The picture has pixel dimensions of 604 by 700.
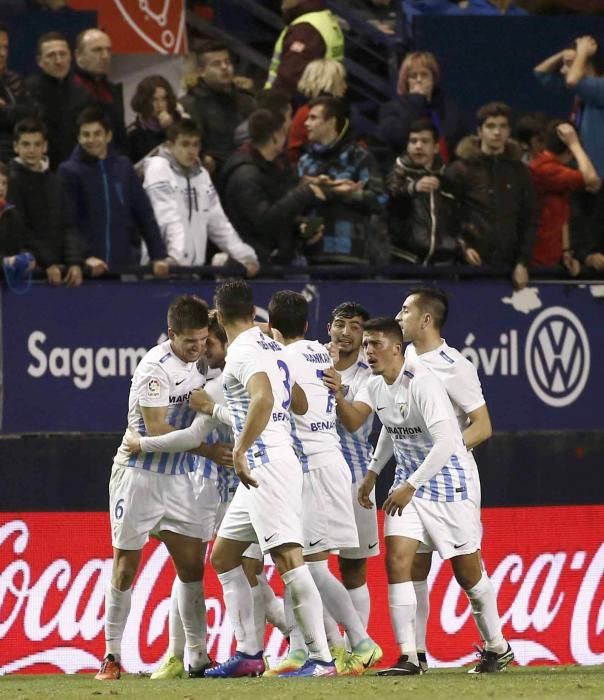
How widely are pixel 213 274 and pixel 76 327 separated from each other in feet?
3.27

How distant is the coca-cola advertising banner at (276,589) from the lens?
34.2 feet

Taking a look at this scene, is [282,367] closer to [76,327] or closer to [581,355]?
[76,327]

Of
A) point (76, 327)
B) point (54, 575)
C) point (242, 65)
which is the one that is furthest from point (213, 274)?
point (242, 65)

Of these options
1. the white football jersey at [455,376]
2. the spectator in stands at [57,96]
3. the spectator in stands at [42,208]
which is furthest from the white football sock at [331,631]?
the spectator in stands at [57,96]

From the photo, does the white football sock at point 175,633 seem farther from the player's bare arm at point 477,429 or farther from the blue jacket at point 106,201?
the blue jacket at point 106,201

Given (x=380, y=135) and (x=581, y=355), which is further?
(x=380, y=135)

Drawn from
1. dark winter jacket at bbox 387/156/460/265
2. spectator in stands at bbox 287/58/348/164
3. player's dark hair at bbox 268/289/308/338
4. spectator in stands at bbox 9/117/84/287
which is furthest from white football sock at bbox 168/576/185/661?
spectator in stands at bbox 287/58/348/164

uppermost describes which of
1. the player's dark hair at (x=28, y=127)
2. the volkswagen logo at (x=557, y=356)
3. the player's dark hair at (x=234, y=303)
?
the player's dark hair at (x=28, y=127)

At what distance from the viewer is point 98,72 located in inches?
486

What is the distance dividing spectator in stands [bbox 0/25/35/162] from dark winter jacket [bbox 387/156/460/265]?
259 centimetres

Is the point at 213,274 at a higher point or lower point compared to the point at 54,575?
higher

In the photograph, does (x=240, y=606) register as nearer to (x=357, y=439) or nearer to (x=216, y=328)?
(x=357, y=439)

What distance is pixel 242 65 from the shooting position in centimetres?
1529

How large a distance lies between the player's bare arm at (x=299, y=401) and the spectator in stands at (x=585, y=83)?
481 cm
